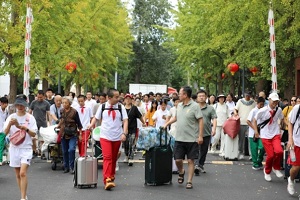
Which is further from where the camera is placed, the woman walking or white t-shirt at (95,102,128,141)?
white t-shirt at (95,102,128,141)

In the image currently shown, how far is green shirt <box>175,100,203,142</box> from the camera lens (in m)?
12.3

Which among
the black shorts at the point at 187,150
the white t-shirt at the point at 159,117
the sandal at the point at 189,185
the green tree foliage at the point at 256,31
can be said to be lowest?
the sandal at the point at 189,185

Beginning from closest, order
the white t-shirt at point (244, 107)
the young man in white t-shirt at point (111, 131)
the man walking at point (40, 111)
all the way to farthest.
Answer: the young man in white t-shirt at point (111, 131) → the man walking at point (40, 111) → the white t-shirt at point (244, 107)

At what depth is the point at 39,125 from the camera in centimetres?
1716

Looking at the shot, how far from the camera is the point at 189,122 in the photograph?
12258 millimetres

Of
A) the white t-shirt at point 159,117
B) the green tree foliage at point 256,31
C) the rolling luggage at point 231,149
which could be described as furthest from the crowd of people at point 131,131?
the green tree foliage at point 256,31

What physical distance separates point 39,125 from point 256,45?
537 inches

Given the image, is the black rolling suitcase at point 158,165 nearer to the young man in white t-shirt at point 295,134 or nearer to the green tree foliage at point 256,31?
the young man in white t-shirt at point 295,134

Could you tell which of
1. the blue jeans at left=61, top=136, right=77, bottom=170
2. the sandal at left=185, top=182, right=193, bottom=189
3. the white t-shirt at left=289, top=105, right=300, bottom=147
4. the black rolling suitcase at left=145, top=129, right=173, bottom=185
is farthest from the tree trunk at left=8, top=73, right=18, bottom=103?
the white t-shirt at left=289, top=105, right=300, bottom=147

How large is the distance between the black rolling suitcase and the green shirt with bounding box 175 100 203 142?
1.48ft

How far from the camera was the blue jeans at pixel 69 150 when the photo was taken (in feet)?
47.1

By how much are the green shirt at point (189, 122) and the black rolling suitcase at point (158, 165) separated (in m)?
0.45

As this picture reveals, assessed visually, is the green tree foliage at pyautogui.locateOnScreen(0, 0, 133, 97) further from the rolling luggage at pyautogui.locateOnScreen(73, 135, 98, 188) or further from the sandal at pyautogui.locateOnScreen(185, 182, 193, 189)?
the sandal at pyautogui.locateOnScreen(185, 182, 193, 189)

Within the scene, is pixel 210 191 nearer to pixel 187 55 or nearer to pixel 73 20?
pixel 73 20
